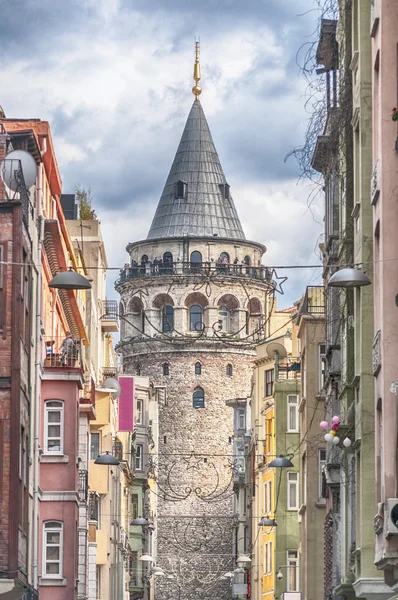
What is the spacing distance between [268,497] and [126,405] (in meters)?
8.21

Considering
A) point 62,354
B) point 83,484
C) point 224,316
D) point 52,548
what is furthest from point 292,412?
Result: point 224,316

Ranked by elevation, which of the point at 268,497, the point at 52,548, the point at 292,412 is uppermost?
the point at 292,412

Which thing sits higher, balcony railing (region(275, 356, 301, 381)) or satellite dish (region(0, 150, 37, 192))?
satellite dish (region(0, 150, 37, 192))

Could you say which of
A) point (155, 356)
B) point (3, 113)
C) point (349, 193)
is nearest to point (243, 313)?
point (155, 356)

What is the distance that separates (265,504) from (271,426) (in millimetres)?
4265

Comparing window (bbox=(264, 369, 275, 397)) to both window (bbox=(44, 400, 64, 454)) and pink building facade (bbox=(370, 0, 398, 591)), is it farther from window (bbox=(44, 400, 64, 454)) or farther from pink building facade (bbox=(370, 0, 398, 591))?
pink building facade (bbox=(370, 0, 398, 591))

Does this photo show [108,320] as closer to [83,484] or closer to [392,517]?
[83,484]

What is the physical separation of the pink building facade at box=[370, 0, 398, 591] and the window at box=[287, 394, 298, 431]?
4134 cm

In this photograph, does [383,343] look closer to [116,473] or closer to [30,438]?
[30,438]

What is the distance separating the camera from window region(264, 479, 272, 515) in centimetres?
8306

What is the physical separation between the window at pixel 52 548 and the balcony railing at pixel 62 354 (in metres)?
3.74

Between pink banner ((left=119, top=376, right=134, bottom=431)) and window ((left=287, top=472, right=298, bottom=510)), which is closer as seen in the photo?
window ((left=287, top=472, right=298, bottom=510))

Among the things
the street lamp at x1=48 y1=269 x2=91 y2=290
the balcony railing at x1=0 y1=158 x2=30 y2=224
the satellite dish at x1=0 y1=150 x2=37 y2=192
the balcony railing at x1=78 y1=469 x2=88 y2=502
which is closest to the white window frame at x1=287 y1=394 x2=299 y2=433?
the balcony railing at x1=78 y1=469 x2=88 y2=502

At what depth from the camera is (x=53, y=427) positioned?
1896 inches
